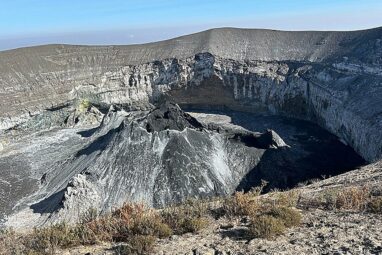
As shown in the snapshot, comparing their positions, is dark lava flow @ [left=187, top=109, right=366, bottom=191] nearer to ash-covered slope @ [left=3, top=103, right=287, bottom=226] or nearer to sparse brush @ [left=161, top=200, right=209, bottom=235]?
ash-covered slope @ [left=3, top=103, right=287, bottom=226]

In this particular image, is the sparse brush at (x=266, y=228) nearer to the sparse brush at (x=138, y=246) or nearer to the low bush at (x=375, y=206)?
the sparse brush at (x=138, y=246)

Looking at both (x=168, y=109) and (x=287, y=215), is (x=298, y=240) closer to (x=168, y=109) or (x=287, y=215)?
(x=287, y=215)

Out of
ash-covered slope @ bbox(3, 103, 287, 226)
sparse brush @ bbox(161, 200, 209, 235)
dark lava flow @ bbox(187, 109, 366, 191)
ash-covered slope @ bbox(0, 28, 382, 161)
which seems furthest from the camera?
ash-covered slope @ bbox(0, 28, 382, 161)

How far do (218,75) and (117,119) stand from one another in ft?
49.8

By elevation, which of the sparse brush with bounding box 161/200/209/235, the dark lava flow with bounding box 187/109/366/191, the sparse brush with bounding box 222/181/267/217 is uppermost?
the sparse brush with bounding box 222/181/267/217

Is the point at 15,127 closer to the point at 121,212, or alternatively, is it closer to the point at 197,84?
the point at 197,84

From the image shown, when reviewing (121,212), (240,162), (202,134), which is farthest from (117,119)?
(121,212)

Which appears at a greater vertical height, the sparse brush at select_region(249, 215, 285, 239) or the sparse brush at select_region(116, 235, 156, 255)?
the sparse brush at select_region(249, 215, 285, 239)

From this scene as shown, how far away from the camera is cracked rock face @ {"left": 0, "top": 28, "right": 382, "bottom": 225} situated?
79.6 feet

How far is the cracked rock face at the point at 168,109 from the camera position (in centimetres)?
2427

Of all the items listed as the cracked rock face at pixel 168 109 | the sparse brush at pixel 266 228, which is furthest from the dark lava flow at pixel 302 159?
the sparse brush at pixel 266 228

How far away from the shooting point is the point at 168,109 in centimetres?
2881

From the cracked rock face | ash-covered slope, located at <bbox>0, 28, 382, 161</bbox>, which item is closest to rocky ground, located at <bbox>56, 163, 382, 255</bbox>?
the cracked rock face

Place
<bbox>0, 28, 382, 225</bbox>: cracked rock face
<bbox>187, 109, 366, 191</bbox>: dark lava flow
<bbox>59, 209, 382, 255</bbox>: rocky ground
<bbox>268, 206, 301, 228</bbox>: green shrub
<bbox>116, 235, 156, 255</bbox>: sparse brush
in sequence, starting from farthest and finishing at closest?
<bbox>187, 109, 366, 191</bbox>: dark lava flow, <bbox>0, 28, 382, 225</bbox>: cracked rock face, <bbox>268, 206, 301, 228</bbox>: green shrub, <bbox>116, 235, 156, 255</bbox>: sparse brush, <bbox>59, 209, 382, 255</bbox>: rocky ground
